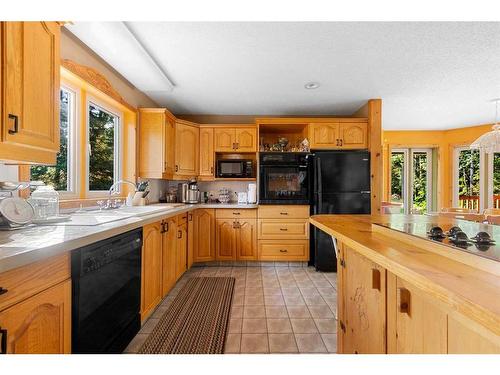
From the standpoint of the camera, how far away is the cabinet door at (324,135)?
359 cm

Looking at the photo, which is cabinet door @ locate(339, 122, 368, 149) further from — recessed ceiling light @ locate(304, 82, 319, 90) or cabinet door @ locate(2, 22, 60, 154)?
cabinet door @ locate(2, 22, 60, 154)

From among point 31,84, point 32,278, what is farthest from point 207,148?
point 32,278

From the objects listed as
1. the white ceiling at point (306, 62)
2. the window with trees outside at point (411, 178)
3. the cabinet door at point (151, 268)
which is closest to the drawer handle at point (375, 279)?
the cabinet door at point (151, 268)

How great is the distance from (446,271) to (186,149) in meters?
3.47

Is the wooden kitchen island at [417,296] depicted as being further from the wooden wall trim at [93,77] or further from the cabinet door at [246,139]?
the cabinet door at [246,139]

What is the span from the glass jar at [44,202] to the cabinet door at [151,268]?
565 mm

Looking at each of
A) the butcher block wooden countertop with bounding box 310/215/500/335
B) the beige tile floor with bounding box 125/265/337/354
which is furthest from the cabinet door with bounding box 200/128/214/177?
the butcher block wooden countertop with bounding box 310/215/500/335

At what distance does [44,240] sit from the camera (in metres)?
1.00

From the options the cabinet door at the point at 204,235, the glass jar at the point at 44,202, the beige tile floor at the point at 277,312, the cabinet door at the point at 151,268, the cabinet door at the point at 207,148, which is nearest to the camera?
the glass jar at the point at 44,202

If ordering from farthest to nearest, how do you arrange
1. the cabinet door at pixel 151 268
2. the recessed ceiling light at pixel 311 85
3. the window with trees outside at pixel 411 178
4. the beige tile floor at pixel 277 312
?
the window with trees outside at pixel 411 178
the recessed ceiling light at pixel 311 85
the cabinet door at pixel 151 268
the beige tile floor at pixel 277 312

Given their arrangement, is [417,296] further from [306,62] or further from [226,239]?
[226,239]
